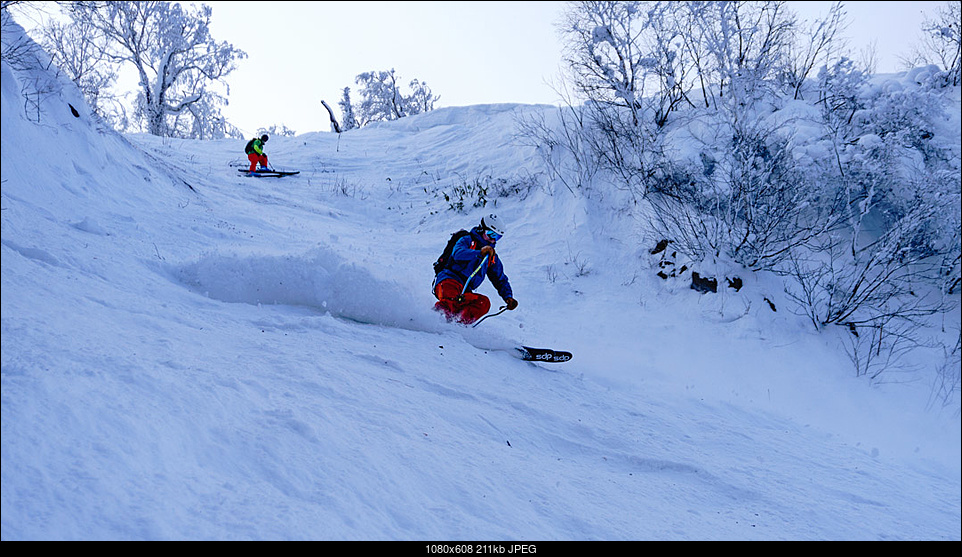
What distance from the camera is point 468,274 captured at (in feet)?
20.5

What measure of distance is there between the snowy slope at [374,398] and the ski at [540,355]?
0.16m

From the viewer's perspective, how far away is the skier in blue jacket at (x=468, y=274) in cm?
620

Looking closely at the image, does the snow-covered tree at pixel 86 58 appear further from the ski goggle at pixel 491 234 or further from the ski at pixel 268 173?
the ski goggle at pixel 491 234

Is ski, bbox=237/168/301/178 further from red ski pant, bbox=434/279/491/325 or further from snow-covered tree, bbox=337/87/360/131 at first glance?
snow-covered tree, bbox=337/87/360/131

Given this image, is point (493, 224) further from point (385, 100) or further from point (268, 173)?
point (385, 100)

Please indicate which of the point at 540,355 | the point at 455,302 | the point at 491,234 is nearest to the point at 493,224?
the point at 491,234

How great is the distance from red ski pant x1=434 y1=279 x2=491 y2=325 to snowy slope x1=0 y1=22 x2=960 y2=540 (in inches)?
7.3

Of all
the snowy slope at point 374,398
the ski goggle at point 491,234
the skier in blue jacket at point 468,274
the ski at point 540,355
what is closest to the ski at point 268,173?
the snowy slope at point 374,398

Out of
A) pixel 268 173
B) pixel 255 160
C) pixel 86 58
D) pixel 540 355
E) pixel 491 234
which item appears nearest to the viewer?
pixel 540 355

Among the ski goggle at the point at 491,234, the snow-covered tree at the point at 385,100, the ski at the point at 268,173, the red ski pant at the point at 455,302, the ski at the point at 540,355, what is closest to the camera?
the ski at the point at 540,355

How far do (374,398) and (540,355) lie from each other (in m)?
2.63

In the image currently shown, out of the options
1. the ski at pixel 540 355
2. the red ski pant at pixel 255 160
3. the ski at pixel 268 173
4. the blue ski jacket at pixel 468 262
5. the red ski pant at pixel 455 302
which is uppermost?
the red ski pant at pixel 255 160

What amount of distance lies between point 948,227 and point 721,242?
3.28 metres
